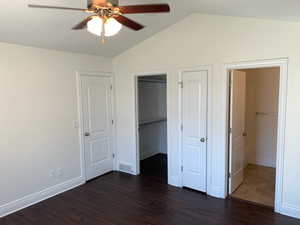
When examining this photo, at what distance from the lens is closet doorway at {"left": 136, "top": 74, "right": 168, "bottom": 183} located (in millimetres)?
5668

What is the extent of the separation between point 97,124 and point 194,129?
6.45 ft

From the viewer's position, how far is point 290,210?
3.06 metres

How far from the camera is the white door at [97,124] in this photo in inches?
169

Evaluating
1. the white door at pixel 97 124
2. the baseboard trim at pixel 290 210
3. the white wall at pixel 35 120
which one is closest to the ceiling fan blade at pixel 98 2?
the white wall at pixel 35 120

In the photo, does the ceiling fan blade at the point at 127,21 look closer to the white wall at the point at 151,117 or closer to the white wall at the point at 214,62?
the white wall at the point at 214,62

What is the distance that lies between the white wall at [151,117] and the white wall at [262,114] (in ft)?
7.36

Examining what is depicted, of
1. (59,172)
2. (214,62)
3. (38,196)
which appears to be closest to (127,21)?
(214,62)

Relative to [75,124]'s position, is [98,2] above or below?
above

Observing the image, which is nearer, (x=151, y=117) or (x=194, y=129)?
(x=194, y=129)

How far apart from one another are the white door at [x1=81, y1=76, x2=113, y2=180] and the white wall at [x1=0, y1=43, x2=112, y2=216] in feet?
0.77

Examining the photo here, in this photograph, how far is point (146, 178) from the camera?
4523mm

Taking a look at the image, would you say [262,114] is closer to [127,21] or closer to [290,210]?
[290,210]

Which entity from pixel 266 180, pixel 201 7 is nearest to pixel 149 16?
pixel 201 7

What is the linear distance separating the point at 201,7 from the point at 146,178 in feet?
10.7
